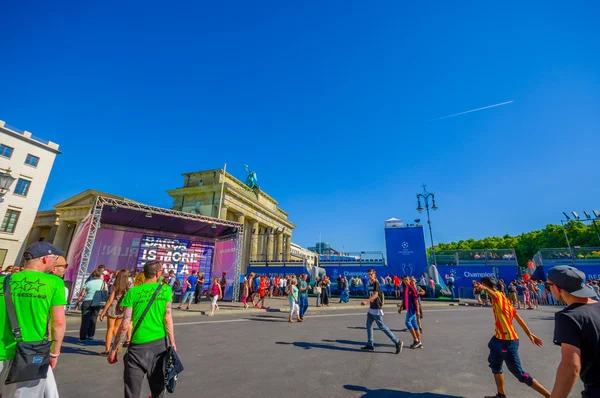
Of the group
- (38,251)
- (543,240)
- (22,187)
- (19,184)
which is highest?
(19,184)

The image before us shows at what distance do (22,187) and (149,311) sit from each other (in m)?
39.9

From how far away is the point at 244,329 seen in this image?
8.99 m

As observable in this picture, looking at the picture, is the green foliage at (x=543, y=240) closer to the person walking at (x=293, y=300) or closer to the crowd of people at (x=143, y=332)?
the person walking at (x=293, y=300)

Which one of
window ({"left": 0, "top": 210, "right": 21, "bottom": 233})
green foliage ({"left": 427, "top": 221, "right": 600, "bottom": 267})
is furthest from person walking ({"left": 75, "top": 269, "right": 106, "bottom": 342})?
green foliage ({"left": 427, "top": 221, "right": 600, "bottom": 267})

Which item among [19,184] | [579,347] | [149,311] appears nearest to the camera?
[579,347]

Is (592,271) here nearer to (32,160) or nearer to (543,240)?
(543,240)

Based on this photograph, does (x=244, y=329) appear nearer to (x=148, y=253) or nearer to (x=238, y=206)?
(x=148, y=253)

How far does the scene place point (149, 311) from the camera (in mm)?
2969

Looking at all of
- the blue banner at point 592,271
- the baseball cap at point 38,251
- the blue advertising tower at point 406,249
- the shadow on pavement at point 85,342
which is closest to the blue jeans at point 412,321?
the baseball cap at point 38,251

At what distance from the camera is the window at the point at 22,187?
96.2 feet

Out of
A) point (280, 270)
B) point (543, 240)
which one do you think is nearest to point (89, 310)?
point (280, 270)

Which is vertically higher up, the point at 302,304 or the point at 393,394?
the point at 302,304

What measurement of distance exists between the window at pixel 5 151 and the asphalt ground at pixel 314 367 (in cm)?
3305

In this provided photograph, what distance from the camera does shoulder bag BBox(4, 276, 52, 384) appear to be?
205cm
